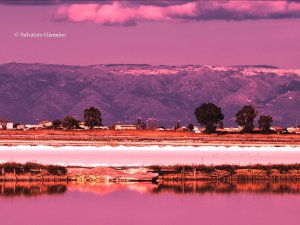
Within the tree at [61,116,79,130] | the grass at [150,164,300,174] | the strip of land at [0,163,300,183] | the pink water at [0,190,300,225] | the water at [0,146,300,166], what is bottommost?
the pink water at [0,190,300,225]

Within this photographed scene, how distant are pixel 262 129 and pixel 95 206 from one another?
12610cm

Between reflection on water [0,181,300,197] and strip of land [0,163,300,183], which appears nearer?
reflection on water [0,181,300,197]

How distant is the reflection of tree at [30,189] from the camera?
61.1 metres

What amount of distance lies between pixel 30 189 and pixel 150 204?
925cm

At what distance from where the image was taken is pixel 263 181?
71.1m

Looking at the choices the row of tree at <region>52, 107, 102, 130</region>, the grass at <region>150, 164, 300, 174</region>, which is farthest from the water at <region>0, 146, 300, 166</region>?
the row of tree at <region>52, 107, 102, 130</region>

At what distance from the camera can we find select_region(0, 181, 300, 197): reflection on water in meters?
62.5

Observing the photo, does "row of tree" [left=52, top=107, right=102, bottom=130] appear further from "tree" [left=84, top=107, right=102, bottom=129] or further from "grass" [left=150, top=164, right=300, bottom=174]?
"grass" [left=150, top=164, right=300, bottom=174]

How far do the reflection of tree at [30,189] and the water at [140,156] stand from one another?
1186cm

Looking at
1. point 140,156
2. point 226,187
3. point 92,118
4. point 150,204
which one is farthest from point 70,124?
point 150,204

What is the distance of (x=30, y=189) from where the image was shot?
63.2m

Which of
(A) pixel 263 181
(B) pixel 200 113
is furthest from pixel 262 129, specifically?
(A) pixel 263 181

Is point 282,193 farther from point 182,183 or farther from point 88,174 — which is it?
point 88,174

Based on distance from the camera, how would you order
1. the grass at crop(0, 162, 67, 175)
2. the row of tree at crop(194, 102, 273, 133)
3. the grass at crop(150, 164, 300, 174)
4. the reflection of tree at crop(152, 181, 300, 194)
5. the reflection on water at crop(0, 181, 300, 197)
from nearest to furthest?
1. the reflection on water at crop(0, 181, 300, 197)
2. the reflection of tree at crop(152, 181, 300, 194)
3. the grass at crop(0, 162, 67, 175)
4. the grass at crop(150, 164, 300, 174)
5. the row of tree at crop(194, 102, 273, 133)
